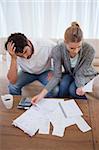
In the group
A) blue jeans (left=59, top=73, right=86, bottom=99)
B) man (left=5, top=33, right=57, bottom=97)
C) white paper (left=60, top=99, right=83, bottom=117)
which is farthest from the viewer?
blue jeans (left=59, top=73, right=86, bottom=99)

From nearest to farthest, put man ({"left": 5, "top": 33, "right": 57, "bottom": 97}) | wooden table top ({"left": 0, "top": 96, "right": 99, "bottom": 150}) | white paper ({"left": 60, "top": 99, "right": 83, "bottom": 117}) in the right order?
wooden table top ({"left": 0, "top": 96, "right": 99, "bottom": 150})
white paper ({"left": 60, "top": 99, "right": 83, "bottom": 117})
man ({"left": 5, "top": 33, "right": 57, "bottom": 97})

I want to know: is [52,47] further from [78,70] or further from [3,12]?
[3,12]

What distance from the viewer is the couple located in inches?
66.7

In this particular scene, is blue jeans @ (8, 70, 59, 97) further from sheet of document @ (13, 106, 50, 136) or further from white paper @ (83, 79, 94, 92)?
sheet of document @ (13, 106, 50, 136)

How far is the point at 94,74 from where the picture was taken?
1938mm

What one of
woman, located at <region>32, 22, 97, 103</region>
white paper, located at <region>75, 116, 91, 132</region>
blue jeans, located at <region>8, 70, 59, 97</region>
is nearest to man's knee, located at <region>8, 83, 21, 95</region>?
blue jeans, located at <region>8, 70, 59, 97</region>

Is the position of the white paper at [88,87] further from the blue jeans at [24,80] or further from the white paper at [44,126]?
the white paper at [44,126]

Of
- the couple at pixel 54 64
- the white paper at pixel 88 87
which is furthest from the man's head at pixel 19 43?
the white paper at pixel 88 87

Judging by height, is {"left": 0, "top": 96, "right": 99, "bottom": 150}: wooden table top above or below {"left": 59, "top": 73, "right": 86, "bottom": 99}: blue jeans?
below

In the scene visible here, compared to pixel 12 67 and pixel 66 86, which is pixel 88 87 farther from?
pixel 12 67

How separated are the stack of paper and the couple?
0.16 meters

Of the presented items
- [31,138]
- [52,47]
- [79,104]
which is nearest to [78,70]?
[52,47]

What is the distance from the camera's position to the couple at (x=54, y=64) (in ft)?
5.56

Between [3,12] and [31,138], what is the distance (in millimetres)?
1854
